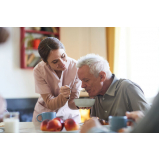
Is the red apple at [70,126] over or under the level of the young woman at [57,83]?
under

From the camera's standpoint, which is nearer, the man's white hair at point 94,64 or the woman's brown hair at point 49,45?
the man's white hair at point 94,64

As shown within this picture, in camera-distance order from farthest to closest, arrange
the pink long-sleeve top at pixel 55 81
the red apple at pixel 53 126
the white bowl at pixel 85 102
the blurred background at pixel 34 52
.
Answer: the blurred background at pixel 34 52 → the pink long-sleeve top at pixel 55 81 → the white bowl at pixel 85 102 → the red apple at pixel 53 126

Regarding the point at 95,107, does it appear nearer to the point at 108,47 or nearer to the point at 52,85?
the point at 52,85

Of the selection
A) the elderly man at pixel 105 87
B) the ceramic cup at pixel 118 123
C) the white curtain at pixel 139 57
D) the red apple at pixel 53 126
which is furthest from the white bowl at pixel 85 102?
the white curtain at pixel 139 57

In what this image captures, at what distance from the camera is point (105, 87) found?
1.41 metres

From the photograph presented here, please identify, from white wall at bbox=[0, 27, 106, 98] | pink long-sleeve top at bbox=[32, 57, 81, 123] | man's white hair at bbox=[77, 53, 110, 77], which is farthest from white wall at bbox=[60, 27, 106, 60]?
man's white hair at bbox=[77, 53, 110, 77]

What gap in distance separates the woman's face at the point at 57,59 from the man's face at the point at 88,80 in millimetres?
191

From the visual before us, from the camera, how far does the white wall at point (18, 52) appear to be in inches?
114

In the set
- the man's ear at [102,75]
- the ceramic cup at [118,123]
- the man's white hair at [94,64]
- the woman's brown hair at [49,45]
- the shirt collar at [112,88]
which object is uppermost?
the woman's brown hair at [49,45]

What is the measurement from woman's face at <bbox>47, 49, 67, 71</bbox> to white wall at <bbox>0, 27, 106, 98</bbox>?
1559 mm

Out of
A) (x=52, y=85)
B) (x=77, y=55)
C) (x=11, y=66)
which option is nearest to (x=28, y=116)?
(x=11, y=66)

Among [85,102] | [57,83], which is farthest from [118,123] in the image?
[57,83]

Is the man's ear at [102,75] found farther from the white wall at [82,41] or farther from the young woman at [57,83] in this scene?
the white wall at [82,41]
